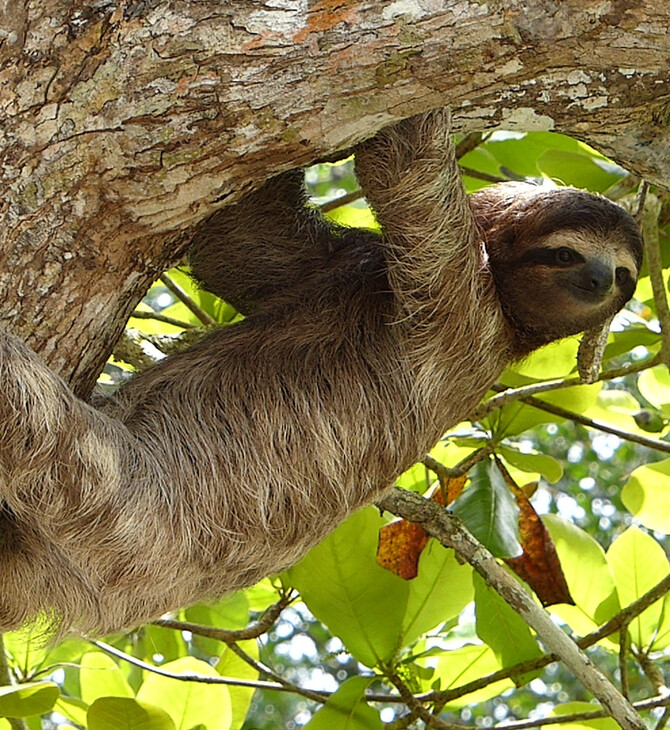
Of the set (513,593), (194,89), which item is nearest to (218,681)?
(513,593)

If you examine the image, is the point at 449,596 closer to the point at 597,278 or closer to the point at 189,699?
the point at 189,699

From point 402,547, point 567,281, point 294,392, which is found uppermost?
point 567,281

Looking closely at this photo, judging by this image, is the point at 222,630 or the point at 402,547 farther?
the point at 222,630

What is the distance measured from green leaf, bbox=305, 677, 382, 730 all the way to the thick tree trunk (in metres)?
2.40

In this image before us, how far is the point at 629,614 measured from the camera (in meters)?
5.16

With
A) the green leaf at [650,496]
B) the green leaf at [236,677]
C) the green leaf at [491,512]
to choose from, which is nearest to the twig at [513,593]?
the green leaf at [491,512]

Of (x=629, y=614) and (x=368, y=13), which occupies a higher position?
(x=368, y=13)

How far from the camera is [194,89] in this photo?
329cm

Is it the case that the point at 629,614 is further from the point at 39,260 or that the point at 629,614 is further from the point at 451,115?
the point at 39,260

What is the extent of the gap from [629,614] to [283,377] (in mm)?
2289

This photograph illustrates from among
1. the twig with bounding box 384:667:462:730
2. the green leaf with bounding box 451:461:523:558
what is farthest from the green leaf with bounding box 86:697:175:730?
the green leaf with bounding box 451:461:523:558

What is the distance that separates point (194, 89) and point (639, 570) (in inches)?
149

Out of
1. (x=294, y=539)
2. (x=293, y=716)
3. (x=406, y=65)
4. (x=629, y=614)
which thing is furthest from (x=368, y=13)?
(x=293, y=716)

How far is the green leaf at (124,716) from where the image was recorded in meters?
4.50
